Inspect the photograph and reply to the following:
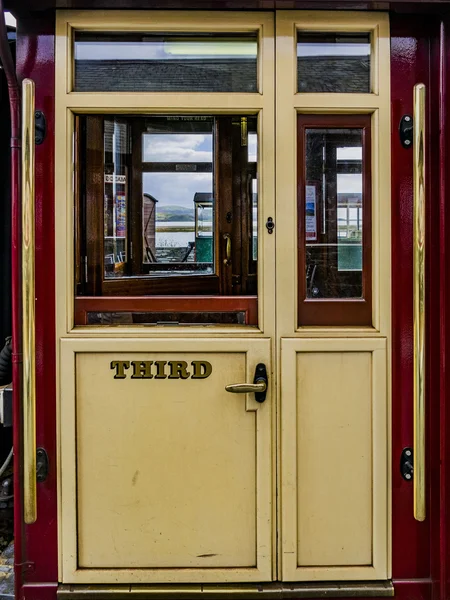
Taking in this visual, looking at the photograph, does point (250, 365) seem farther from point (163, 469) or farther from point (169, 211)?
point (169, 211)

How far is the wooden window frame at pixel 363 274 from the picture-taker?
1754mm

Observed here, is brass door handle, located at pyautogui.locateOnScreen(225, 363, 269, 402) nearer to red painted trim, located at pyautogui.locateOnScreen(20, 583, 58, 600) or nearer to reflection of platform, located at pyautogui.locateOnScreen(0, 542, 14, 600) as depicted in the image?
red painted trim, located at pyautogui.locateOnScreen(20, 583, 58, 600)

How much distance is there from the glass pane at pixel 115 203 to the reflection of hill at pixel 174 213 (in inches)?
6.1

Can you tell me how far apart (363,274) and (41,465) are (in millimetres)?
1371

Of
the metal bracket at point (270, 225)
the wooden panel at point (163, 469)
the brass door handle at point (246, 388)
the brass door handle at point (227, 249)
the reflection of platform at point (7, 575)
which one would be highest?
the metal bracket at point (270, 225)

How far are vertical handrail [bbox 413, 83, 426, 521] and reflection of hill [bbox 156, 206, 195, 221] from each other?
89 centimetres

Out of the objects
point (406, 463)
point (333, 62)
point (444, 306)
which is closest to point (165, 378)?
point (406, 463)

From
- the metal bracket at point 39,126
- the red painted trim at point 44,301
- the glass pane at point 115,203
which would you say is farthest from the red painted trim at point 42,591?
the metal bracket at point 39,126

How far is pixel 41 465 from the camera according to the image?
175 centimetres

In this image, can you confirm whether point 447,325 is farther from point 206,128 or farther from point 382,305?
Answer: point 206,128

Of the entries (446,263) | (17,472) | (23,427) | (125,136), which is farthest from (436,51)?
(17,472)

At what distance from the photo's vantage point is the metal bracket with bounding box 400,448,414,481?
69.2 inches

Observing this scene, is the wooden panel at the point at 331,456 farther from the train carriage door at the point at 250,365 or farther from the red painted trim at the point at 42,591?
the red painted trim at the point at 42,591

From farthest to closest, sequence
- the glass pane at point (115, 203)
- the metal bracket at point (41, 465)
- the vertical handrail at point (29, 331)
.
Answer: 1. the glass pane at point (115, 203)
2. the metal bracket at point (41, 465)
3. the vertical handrail at point (29, 331)
